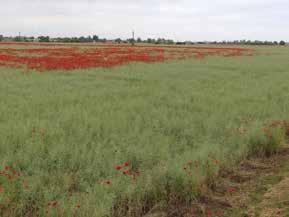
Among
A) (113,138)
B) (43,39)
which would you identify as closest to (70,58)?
(113,138)

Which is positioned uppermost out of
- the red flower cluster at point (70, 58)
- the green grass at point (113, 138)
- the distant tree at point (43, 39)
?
the green grass at point (113, 138)

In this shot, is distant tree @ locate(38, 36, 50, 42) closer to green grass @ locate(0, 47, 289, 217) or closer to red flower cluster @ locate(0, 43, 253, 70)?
red flower cluster @ locate(0, 43, 253, 70)

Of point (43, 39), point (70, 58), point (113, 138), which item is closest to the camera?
point (113, 138)

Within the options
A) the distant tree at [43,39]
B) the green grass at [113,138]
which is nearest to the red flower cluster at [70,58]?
the green grass at [113,138]

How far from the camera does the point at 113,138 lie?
653 centimetres

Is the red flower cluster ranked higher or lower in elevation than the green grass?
lower

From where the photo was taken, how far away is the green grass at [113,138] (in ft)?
14.3

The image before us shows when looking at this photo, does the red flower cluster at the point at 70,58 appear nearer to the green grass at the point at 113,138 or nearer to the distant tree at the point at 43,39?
the green grass at the point at 113,138

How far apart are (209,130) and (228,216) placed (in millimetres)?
3260

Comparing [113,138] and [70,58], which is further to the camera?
[70,58]

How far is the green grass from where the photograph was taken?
4.35 m

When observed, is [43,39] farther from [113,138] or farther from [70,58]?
[113,138]

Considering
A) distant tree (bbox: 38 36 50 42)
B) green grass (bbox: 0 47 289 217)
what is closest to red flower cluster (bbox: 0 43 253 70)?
green grass (bbox: 0 47 289 217)

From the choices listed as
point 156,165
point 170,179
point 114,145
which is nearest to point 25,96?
point 114,145
